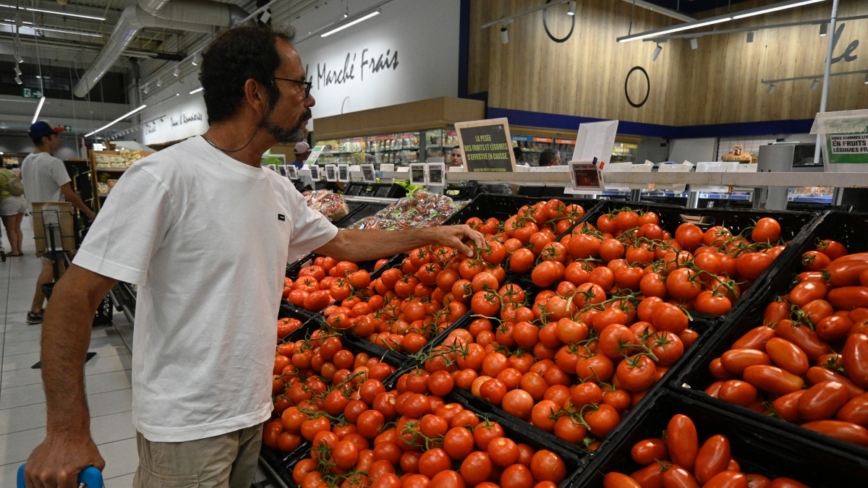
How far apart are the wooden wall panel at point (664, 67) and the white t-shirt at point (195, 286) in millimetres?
8202

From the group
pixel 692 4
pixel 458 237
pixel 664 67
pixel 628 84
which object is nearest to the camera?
pixel 458 237

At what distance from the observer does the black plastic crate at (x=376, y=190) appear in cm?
399

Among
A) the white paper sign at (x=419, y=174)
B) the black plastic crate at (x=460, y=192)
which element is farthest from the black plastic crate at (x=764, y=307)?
the white paper sign at (x=419, y=174)

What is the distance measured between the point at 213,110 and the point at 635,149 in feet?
39.8

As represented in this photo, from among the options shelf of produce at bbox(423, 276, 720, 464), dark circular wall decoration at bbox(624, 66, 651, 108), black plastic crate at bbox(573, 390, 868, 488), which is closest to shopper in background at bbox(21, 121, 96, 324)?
shelf of produce at bbox(423, 276, 720, 464)

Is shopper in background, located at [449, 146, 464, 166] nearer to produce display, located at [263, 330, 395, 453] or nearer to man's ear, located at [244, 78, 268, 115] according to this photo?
produce display, located at [263, 330, 395, 453]

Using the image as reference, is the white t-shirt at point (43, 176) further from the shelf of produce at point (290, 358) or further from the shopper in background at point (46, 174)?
the shelf of produce at point (290, 358)

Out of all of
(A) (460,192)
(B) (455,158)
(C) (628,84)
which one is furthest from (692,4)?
(A) (460,192)

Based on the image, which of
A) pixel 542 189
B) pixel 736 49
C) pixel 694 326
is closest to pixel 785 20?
pixel 736 49

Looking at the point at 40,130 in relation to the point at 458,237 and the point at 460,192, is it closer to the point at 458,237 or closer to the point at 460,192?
the point at 460,192

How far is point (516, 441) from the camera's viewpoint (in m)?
1.36

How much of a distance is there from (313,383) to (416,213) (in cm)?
138

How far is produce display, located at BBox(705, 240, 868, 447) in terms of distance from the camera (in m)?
1.02

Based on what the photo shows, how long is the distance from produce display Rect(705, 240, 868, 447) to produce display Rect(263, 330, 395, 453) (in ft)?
3.51
